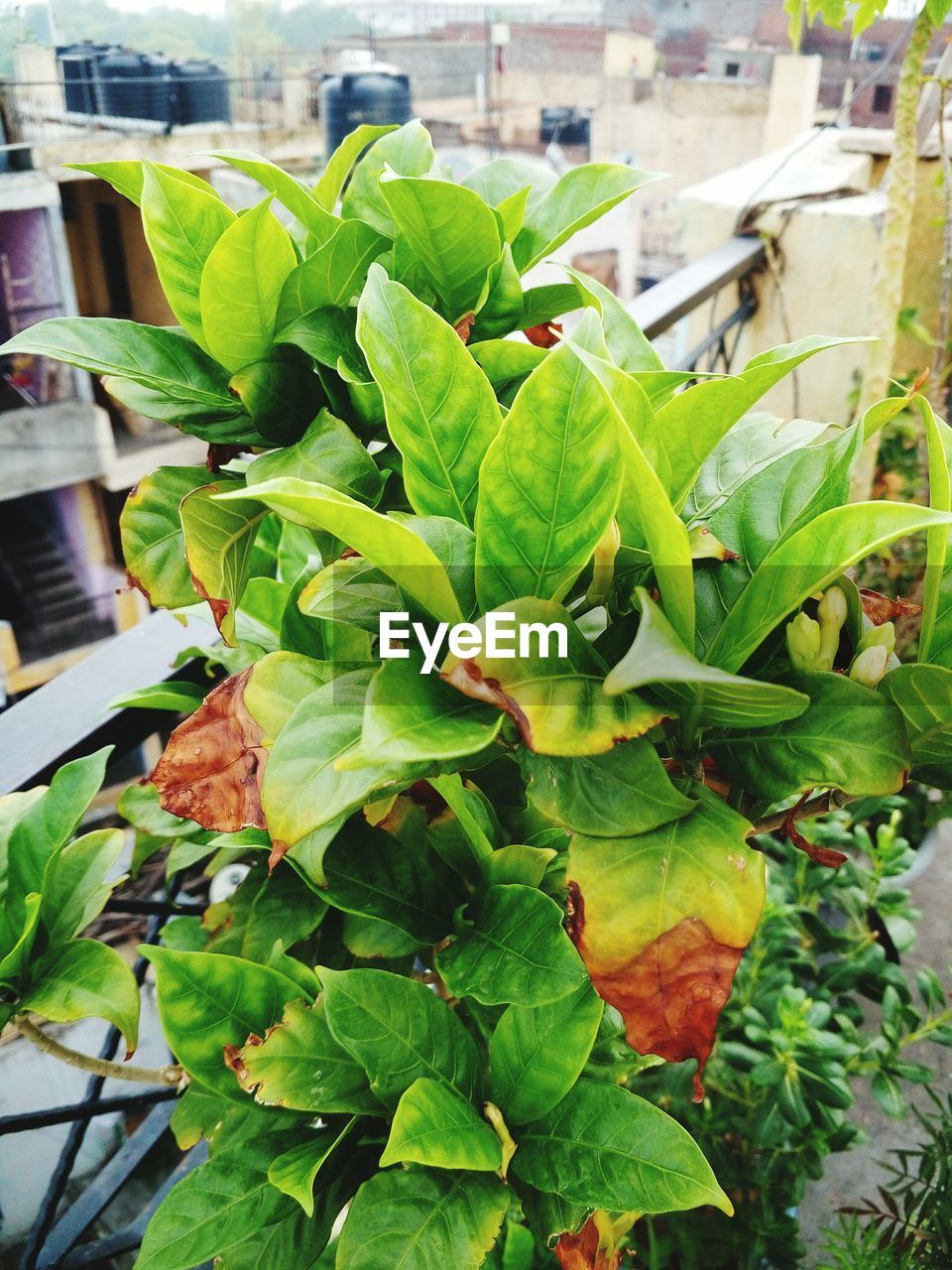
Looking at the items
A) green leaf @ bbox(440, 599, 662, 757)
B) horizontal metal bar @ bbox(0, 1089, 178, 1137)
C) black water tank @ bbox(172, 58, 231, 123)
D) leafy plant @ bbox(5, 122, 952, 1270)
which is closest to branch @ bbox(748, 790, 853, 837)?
leafy plant @ bbox(5, 122, 952, 1270)

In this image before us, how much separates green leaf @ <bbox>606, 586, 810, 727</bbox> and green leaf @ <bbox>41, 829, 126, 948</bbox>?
43 centimetres

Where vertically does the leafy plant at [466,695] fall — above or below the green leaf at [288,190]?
below

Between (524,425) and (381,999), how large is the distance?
34 centimetres

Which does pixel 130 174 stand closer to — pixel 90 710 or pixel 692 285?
pixel 90 710

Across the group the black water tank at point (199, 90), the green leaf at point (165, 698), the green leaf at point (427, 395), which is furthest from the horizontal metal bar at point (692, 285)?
the black water tank at point (199, 90)

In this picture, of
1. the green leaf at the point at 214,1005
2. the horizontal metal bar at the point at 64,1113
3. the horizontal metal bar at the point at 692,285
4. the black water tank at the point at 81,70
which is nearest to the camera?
the green leaf at the point at 214,1005

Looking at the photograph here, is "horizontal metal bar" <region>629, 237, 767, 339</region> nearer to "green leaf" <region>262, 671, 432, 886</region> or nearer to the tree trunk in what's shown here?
the tree trunk

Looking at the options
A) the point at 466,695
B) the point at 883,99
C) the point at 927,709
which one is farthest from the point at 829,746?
the point at 883,99

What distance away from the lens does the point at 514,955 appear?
0.54m

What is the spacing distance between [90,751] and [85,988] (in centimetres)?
25

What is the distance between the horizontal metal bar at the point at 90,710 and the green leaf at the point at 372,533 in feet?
1.52

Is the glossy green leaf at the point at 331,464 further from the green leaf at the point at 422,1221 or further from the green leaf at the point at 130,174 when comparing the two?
the green leaf at the point at 422,1221

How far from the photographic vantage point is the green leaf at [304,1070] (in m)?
0.55

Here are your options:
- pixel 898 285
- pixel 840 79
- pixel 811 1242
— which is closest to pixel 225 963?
pixel 811 1242
